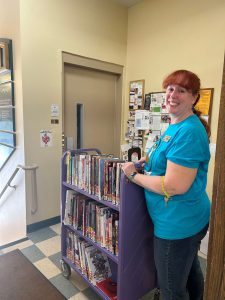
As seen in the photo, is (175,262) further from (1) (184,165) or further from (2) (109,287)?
(2) (109,287)

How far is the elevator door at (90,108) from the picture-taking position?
2.79 m

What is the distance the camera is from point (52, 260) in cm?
206

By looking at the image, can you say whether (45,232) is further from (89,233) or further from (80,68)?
(80,68)

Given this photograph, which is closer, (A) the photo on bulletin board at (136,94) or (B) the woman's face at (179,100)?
(B) the woman's face at (179,100)

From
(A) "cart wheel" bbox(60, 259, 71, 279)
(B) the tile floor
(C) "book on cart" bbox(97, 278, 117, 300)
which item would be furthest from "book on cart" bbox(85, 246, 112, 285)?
(A) "cart wheel" bbox(60, 259, 71, 279)

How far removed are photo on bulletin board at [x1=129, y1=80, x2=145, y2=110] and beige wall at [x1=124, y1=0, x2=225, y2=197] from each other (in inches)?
3.1

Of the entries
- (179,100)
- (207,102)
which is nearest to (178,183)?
(179,100)

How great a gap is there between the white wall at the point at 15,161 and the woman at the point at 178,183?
1.71 meters

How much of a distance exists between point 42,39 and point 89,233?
1.96 meters

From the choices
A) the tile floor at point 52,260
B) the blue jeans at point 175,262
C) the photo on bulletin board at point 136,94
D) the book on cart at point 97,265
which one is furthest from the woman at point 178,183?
the photo on bulletin board at point 136,94

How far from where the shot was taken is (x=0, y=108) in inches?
110

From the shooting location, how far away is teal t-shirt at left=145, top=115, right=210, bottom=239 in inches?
38.1

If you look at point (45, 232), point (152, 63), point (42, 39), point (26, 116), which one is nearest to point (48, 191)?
point (45, 232)

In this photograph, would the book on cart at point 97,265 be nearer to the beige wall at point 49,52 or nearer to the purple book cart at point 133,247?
the purple book cart at point 133,247
